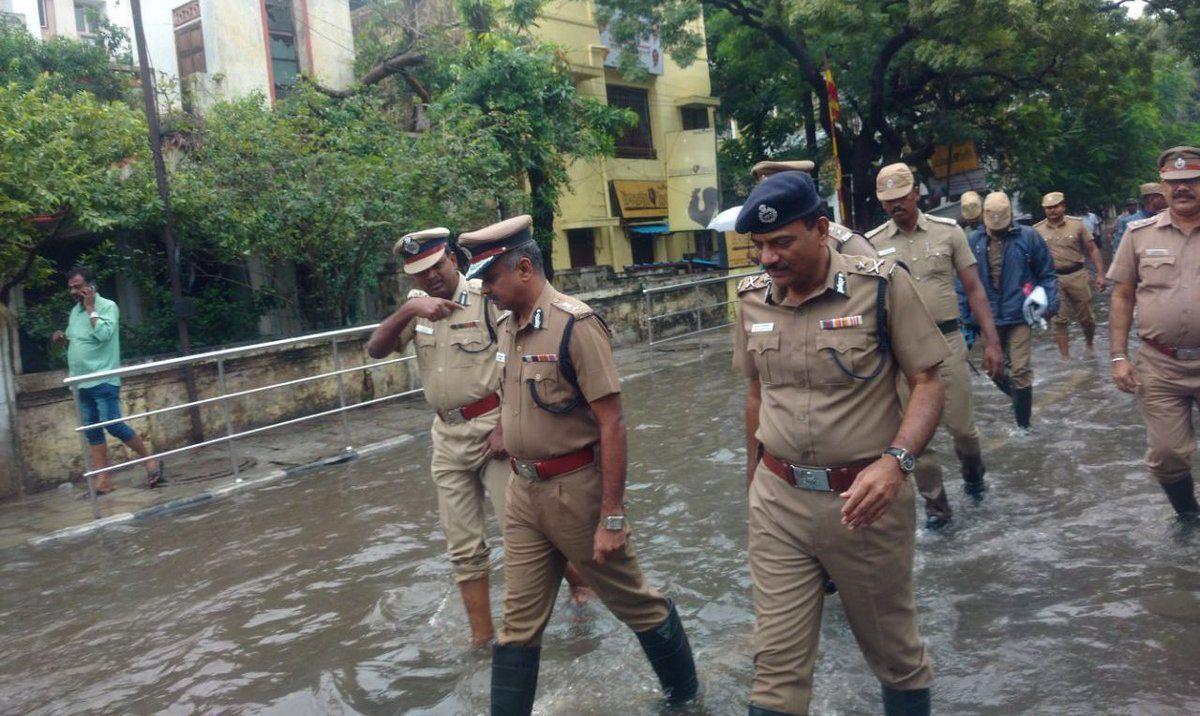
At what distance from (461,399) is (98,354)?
578 cm

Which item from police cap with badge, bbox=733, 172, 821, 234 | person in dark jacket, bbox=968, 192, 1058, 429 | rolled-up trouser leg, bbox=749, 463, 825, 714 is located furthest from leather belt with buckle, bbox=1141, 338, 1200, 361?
police cap with badge, bbox=733, 172, 821, 234

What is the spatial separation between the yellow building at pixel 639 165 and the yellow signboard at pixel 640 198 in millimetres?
26

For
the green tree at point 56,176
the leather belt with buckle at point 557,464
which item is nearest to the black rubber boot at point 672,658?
the leather belt with buckle at point 557,464

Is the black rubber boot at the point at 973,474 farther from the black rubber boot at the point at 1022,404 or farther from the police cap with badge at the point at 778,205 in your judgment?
the police cap with badge at the point at 778,205

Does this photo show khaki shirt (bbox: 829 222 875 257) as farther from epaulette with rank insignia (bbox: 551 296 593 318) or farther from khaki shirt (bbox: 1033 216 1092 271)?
khaki shirt (bbox: 1033 216 1092 271)

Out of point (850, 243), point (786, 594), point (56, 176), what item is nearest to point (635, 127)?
point (56, 176)

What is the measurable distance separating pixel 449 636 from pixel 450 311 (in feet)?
5.57

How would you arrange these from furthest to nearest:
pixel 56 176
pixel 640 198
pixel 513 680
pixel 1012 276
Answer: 1. pixel 640 198
2. pixel 56 176
3. pixel 1012 276
4. pixel 513 680

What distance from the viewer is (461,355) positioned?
5043mm

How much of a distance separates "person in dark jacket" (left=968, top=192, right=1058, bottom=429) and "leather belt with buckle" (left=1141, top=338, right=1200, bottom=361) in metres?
2.23

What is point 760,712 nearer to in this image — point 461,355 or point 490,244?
point 490,244

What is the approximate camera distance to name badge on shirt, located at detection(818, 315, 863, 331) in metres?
3.27

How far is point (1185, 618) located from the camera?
4594mm

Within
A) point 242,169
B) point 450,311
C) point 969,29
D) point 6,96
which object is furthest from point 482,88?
point 450,311
